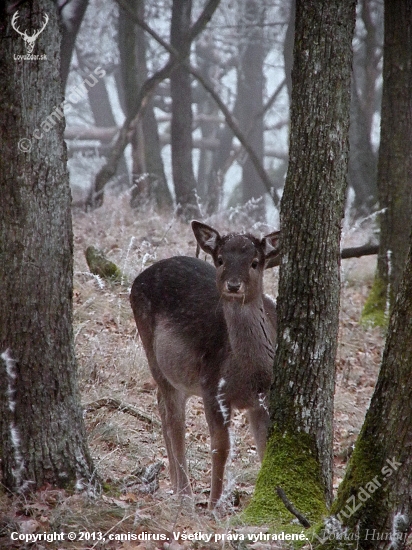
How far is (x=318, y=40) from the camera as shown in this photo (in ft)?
17.6

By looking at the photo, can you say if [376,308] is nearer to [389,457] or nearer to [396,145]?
[396,145]

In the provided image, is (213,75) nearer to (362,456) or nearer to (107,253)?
(107,253)

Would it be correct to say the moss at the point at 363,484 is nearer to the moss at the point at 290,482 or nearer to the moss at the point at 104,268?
the moss at the point at 290,482

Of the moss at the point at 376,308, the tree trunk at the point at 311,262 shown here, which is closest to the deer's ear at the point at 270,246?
the tree trunk at the point at 311,262

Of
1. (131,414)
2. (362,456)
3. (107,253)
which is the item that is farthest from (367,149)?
(362,456)

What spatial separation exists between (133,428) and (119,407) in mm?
274

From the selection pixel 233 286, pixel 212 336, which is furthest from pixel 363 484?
pixel 212 336

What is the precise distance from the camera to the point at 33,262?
17.5 ft

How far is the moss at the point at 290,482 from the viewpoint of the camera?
5.41 metres

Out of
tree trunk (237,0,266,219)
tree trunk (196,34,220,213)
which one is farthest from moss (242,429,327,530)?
tree trunk (196,34,220,213)

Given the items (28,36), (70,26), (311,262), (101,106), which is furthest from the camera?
(101,106)

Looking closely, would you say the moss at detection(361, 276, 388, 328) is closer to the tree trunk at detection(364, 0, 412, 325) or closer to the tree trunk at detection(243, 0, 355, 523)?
the tree trunk at detection(364, 0, 412, 325)

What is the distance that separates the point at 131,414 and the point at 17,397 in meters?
2.95

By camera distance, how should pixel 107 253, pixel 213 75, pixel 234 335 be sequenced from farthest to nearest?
pixel 213 75
pixel 107 253
pixel 234 335
